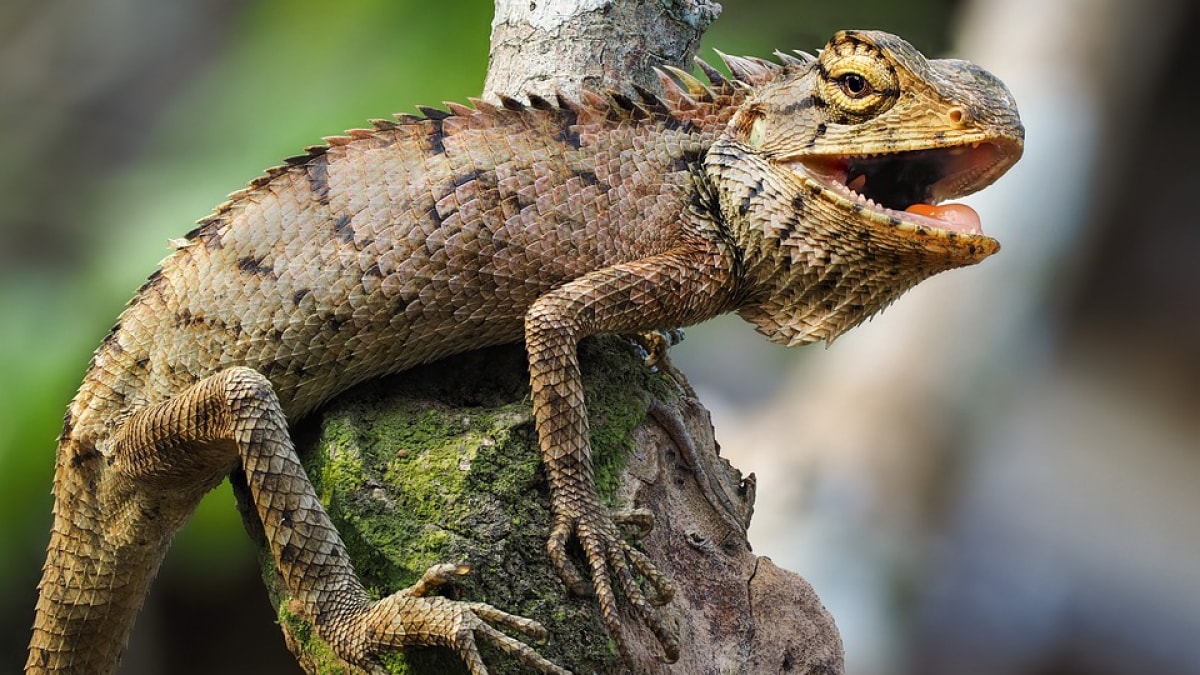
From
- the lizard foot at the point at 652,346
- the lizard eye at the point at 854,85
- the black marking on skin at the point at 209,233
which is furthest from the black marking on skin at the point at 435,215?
the lizard eye at the point at 854,85

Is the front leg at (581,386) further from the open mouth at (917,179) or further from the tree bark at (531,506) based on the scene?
the open mouth at (917,179)

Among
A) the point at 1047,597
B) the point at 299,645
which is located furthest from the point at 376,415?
the point at 1047,597

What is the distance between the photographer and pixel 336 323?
3.69m

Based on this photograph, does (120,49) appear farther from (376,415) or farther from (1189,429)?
(1189,429)

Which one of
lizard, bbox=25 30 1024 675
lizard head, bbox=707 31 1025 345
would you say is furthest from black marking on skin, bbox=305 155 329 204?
lizard head, bbox=707 31 1025 345

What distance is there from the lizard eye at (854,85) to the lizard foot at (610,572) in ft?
5.12

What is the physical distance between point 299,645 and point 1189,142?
30.7 feet

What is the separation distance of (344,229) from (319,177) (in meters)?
0.25

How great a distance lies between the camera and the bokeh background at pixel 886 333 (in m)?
6.73

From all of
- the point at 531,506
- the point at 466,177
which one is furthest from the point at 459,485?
the point at 466,177

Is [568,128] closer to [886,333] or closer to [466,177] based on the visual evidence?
[466,177]

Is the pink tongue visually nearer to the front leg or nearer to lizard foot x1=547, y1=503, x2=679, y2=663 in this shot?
the front leg

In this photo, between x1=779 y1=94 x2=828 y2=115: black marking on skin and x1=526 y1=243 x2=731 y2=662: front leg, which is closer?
x1=526 y1=243 x2=731 y2=662: front leg

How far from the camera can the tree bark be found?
3209 millimetres
